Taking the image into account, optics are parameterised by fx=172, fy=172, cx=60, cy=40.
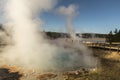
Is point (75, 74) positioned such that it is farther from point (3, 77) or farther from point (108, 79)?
point (3, 77)

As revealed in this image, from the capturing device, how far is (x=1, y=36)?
6122 cm

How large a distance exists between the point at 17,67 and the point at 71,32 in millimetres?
32185

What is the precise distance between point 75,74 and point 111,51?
18065 millimetres

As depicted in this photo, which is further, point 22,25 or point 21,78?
point 22,25

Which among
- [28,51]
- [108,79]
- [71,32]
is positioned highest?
[71,32]

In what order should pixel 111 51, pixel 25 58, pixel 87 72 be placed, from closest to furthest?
pixel 87 72
pixel 25 58
pixel 111 51

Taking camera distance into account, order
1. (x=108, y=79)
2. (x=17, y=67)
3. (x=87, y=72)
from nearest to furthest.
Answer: (x=108, y=79) → (x=87, y=72) → (x=17, y=67)

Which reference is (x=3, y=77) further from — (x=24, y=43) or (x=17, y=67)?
(x=24, y=43)

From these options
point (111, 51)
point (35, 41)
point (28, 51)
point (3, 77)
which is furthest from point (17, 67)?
point (111, 51)

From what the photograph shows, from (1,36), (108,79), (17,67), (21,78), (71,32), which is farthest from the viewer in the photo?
(1,36)

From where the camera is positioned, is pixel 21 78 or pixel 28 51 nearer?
pixel 21 78

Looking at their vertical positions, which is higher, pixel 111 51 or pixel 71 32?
pixel 71 32

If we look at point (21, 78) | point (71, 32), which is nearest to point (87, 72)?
point (21, 78)

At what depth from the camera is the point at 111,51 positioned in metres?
34.8
